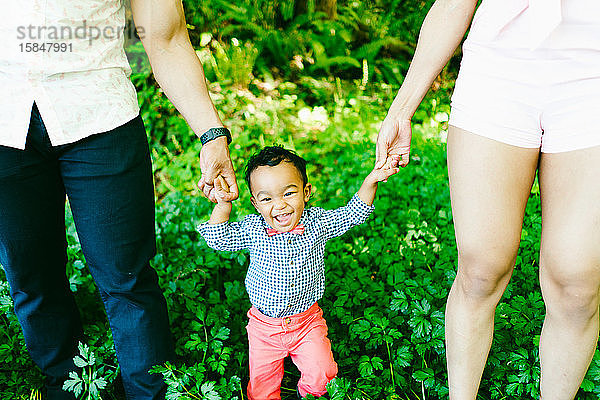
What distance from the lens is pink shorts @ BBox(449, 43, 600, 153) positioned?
1.70 metres

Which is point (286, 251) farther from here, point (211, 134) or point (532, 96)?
point (532, 96)

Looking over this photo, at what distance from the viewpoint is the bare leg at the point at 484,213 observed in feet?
6.09

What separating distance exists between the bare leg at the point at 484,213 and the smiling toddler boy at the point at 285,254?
52cm

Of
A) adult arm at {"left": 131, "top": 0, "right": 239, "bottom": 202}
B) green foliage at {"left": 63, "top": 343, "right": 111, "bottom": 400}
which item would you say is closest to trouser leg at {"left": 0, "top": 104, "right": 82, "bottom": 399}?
green foliage at {"left": 63, "top": 343, "right": 111, "bottom": 400}

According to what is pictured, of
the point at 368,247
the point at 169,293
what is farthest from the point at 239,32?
the point at 169,293

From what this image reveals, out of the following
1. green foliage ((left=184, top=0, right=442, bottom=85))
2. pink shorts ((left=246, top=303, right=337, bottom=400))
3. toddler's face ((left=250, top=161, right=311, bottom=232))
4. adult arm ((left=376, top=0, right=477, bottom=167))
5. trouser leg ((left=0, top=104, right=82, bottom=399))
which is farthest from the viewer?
green foliage ((left=184, top=0, right=442, bottom=85))

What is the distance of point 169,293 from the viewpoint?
3.15 m

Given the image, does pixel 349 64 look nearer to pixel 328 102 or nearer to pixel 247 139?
pixel 328 102

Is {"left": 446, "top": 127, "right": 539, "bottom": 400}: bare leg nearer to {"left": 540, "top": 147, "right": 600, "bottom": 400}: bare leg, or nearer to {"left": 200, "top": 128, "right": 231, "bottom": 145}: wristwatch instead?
{"left": 540, "top": 147, "right": 600, "bottom": 400}: bare leg

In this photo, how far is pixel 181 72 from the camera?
224 cm

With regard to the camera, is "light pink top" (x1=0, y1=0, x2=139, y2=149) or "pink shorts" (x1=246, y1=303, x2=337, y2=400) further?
"pink shorts" (x1=246, y1=303, x2=337, y2=400)

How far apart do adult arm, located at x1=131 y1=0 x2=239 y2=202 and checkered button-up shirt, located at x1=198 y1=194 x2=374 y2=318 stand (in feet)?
0.89

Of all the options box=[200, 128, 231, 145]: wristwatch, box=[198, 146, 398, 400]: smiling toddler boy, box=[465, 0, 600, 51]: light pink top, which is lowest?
box=[198, 146, 398, 400]: smiling toddler boy

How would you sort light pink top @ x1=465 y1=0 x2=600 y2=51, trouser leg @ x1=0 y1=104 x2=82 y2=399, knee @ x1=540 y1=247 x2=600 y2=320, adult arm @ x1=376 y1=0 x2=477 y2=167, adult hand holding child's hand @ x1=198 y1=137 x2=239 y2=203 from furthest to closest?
adult hand holding child's hand @ x1=198 y1=137 x2=239 y2=203 < trouser leg @ x1=0 y1=104 x2=82 y2=399 < adult arm @ x1=376 y1=0 x2=477 y2=167 < knee @ x1=540 y1=247 x2=600 y2=320 < light pink top @ x1=465 y1=0 x2=600 y2=51
